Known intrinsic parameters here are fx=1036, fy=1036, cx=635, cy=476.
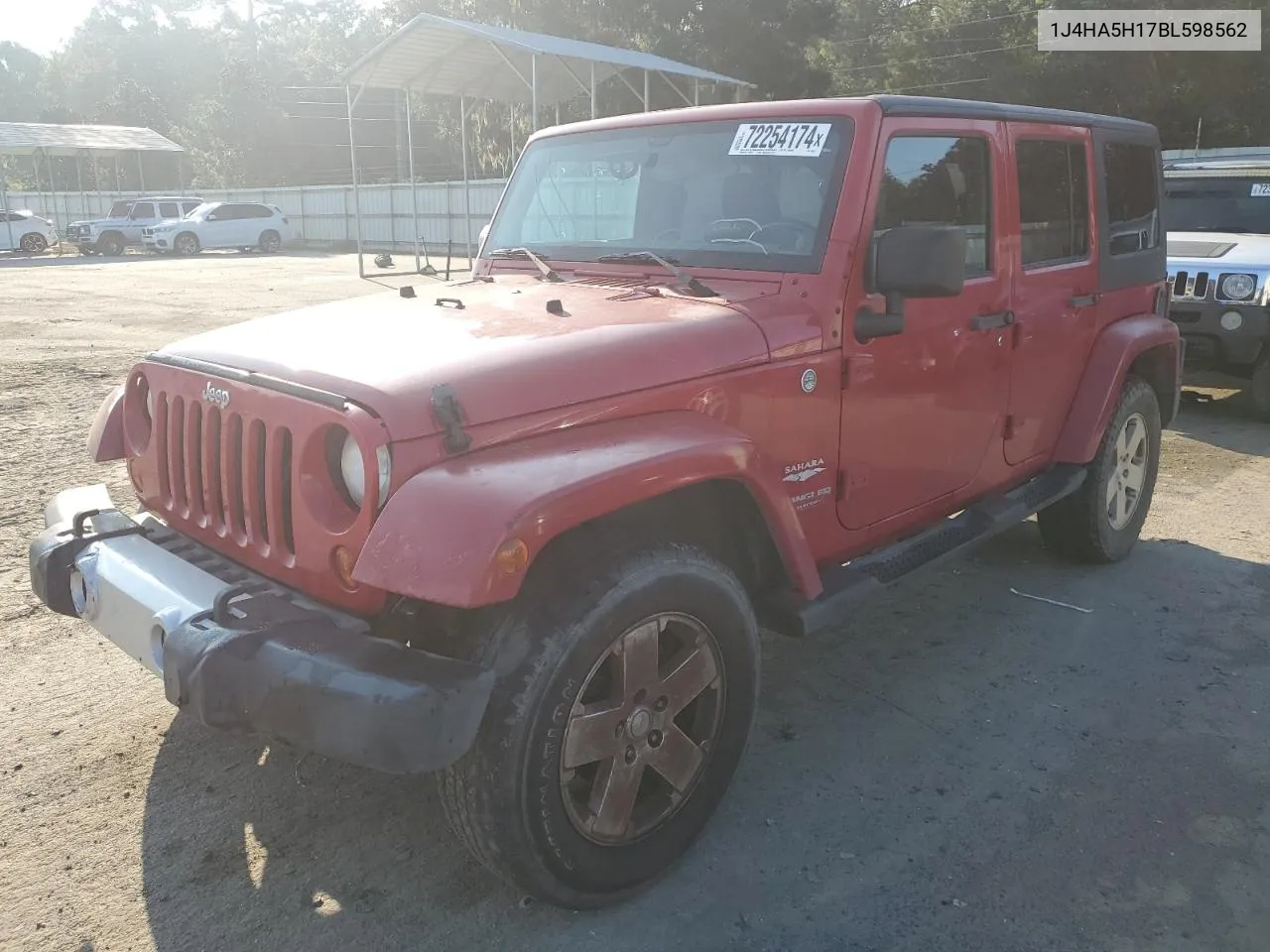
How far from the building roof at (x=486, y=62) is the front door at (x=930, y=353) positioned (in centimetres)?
1383

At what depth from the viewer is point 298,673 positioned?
7.20ft

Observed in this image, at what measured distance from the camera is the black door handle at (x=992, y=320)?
3736 mm

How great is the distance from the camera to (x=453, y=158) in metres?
47.2

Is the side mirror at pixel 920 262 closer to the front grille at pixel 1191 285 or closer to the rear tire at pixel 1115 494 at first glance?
Answer: the rear tire at pixel 1115 494

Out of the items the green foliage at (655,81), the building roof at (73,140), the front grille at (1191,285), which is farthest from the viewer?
the building roof at (73,140)

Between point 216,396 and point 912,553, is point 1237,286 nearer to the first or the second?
point 912,553

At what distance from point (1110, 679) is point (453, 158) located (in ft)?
154

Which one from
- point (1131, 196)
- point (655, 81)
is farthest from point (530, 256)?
point (655, 81)

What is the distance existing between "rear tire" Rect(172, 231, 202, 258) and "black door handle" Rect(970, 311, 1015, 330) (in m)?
30.4

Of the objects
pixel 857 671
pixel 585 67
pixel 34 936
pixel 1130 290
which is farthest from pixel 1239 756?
pixel 585 67

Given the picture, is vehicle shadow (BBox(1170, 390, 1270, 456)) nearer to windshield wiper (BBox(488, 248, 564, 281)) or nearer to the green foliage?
windshield wiper (BBox(488, 248, 564, 281))

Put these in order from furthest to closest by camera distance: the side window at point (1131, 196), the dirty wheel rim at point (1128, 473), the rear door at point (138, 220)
Answer: the rear door at point (138, 220) → the dirty wheel rim at point (1128, 473) → the side window at point (1131, 196)

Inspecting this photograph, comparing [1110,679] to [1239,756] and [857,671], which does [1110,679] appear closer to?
[1239,756]

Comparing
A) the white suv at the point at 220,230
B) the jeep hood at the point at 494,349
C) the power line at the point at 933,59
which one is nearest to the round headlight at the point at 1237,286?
the jeep hood at the point at 494,349
